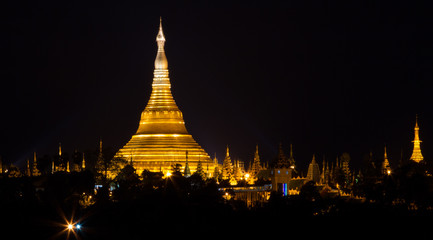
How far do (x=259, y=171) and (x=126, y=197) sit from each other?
3759 centimetres

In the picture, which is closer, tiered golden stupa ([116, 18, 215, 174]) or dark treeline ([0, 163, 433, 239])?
dark treeline ([0, 163, 433, 239])

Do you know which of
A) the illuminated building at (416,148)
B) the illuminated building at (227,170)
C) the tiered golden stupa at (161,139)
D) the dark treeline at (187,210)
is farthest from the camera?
the illuminated building at (416,148)

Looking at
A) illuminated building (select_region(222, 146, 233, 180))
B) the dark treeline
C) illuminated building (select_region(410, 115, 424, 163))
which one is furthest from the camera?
illuminated building (select_region(410, 115, 424, 163))

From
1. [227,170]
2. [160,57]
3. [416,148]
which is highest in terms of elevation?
[160,57]

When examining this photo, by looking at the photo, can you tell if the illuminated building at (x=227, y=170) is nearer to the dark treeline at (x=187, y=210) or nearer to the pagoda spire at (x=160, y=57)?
the pagoda spire at (x=160, y=57)

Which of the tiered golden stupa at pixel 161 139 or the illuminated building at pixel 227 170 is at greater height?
the tiered golden stupa at pixel 161 139

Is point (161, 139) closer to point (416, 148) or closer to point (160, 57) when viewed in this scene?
point (160, 57)

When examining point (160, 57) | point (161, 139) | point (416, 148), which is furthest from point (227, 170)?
point (416, 148)

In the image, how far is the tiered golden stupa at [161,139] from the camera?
417 ft

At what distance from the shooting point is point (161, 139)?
12938 centimetres

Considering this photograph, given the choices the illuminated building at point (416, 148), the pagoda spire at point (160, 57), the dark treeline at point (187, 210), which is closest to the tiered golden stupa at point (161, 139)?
the pagoda spire at point (160, 57)

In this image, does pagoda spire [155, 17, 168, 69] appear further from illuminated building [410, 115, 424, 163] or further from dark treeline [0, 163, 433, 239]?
dark treeline [0, 163, 433, 239]

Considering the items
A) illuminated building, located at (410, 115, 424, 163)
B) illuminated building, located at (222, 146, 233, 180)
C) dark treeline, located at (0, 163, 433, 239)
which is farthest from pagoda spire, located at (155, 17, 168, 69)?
dark treeline, located at (0, 163, 433, 239)

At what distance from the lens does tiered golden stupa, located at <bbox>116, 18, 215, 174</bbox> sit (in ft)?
417
